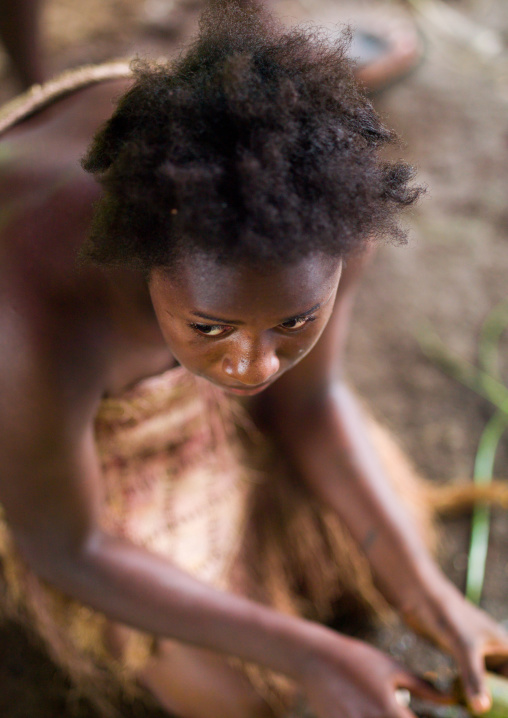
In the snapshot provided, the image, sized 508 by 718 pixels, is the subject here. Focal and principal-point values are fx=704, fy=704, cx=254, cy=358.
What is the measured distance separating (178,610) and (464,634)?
0.38 m

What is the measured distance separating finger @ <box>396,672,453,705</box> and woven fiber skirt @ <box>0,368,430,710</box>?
29 cm

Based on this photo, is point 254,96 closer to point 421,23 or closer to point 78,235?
point 78,235

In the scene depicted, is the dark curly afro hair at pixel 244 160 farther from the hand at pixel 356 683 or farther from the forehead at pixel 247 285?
the hand at pixel 356 683

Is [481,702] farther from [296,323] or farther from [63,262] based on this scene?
[63,262]

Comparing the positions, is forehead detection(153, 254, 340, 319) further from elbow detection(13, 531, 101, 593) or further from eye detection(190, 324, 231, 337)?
elbow detection(13, 531, 101, 593)

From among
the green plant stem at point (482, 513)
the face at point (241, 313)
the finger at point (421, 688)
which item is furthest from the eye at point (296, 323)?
the green plant stem at point (482, 513)

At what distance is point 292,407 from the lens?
1.08 metres

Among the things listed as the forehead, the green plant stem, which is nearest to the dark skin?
the forehead

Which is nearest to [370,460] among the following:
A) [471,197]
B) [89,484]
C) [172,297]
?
[89,484]

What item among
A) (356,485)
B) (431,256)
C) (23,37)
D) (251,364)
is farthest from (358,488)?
(23,37)

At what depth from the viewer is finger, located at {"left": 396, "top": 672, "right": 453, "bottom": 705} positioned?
35.0 inches

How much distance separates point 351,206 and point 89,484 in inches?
19.0

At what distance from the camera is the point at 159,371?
913 mm

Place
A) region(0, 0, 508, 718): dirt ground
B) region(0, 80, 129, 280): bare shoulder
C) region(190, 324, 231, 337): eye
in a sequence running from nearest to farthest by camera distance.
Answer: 1. region(190, 324, 231, 337): eye
2. region(0, 80, 129, 280): bare shoulder
3. region(0, 0, 508, 718): dirt ground
